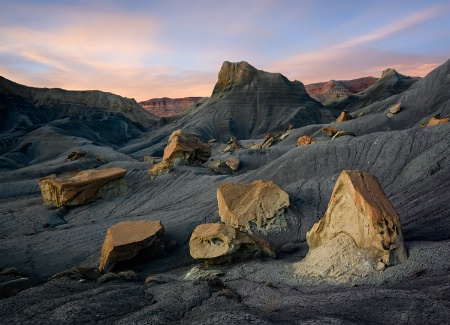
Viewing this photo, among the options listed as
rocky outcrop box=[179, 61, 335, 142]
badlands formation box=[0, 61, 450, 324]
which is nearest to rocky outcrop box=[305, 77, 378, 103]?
rocky outcrop box=[179, 61, 335, 142]

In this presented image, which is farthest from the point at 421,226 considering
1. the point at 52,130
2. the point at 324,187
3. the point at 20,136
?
the point at 20,136

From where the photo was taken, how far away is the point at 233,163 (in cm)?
3841

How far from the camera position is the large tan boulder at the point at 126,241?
14781mm

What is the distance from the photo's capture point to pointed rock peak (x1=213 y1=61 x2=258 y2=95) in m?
103

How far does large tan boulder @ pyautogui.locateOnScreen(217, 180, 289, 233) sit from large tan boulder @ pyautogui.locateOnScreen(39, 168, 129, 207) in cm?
1280

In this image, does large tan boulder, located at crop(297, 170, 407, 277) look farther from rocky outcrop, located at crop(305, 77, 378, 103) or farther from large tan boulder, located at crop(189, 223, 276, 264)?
rocky outcrop, located at crop(305, 77, 378, 103)

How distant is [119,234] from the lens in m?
16.0

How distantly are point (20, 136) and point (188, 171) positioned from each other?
5849 centimetres

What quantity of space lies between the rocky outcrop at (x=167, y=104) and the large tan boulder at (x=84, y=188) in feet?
524

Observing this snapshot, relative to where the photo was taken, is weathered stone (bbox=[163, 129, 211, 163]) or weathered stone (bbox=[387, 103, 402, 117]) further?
weathered stone (bbox=[387, 103, 402, 117])

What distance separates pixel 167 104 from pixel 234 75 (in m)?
92.7

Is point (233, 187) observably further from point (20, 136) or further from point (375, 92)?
point (375, 92)

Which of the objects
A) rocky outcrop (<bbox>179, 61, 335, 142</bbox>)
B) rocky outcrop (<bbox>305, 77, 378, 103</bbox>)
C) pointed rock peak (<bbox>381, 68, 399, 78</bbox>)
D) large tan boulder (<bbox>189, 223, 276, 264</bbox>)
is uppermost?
rocky outcrop (<bbox>305, 77, 378, 103</bbox>)

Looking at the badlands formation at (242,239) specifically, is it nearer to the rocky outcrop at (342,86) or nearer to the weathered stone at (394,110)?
the weathered stone at (394,110)
